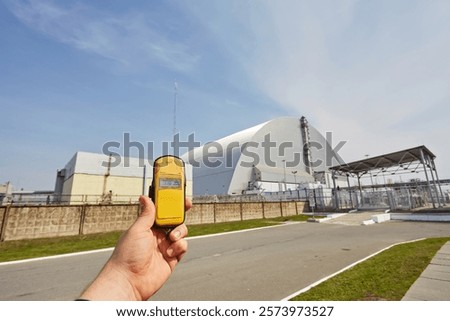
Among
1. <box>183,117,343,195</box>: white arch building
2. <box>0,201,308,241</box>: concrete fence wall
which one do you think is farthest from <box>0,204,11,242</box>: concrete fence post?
<box>183,117,343,195</box>: white arch building

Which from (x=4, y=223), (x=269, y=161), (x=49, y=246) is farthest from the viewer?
(x=269, y=161)

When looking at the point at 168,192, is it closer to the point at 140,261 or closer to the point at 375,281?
the point at 140,261

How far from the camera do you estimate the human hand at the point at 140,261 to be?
1.93m

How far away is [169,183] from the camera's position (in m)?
2.21

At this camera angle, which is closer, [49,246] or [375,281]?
[375,281]

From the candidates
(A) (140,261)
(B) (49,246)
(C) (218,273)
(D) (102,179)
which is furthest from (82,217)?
(A) (140,261)

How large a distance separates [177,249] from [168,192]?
1.74 feet

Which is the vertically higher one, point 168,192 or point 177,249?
point 168,192

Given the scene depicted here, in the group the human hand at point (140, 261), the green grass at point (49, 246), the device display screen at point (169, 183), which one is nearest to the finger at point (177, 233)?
the human hand at point (140, 261)

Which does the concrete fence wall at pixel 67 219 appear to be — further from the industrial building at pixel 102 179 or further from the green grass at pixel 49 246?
the industrial building at pixel 102 179

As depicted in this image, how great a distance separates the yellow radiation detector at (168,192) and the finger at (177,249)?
197 millimetres

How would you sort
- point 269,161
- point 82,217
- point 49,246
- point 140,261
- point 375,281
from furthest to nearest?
point 269,161 → point 82,217 → point 49,246 → point 375,281 → point 140,261

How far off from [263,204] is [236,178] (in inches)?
934
